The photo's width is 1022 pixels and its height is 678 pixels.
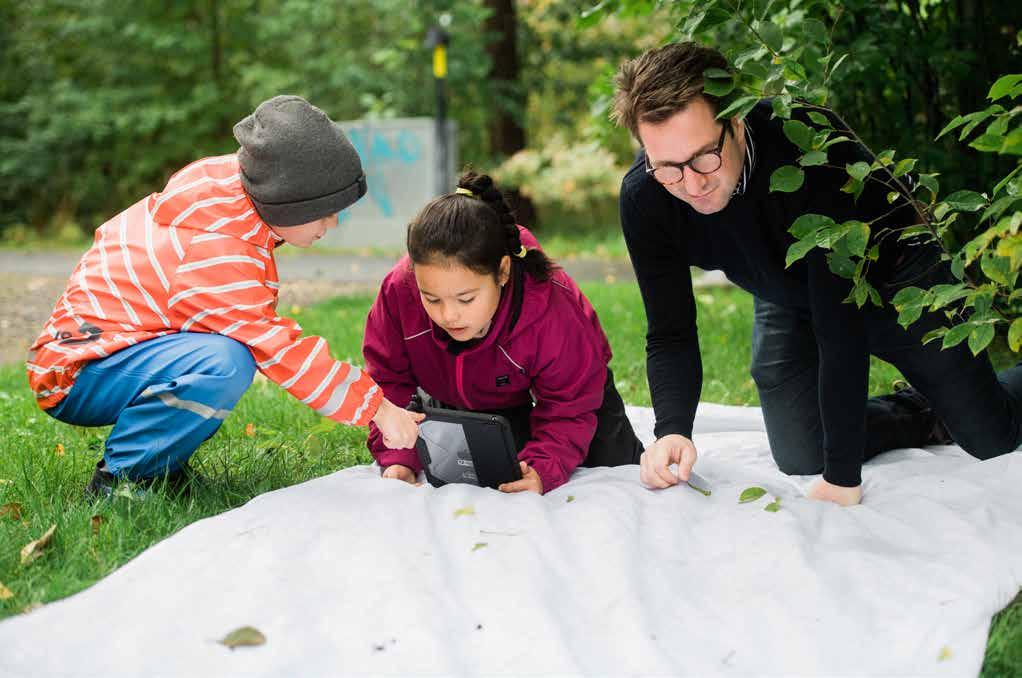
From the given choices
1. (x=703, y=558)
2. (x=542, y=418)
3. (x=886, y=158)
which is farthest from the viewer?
(x=542, y=418)

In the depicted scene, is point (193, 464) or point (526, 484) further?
point (193, 464)

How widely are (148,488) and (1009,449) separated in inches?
96.6

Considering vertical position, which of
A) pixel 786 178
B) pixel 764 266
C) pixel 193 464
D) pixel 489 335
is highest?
pixel 786 178

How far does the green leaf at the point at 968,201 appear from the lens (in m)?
2.15

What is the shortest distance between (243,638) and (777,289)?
5.73 ft

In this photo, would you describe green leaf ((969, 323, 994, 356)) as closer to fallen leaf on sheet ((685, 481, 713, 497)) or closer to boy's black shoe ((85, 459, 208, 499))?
fallen leaf on sheet ((685, 481, 713, 497))

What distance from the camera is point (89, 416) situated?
2.79 meters

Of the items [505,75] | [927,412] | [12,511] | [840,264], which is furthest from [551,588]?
[505,75]

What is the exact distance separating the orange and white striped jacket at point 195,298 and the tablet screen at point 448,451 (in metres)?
0.23

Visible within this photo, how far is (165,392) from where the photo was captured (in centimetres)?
260

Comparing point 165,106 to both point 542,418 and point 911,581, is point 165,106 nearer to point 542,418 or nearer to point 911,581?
point 542,418

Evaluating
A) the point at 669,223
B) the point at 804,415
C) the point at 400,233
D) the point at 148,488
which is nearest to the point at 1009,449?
the point at 804,415

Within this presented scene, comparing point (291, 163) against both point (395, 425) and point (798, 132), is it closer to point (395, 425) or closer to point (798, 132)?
point (395, 425)

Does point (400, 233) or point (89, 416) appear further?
point (400, 233)
